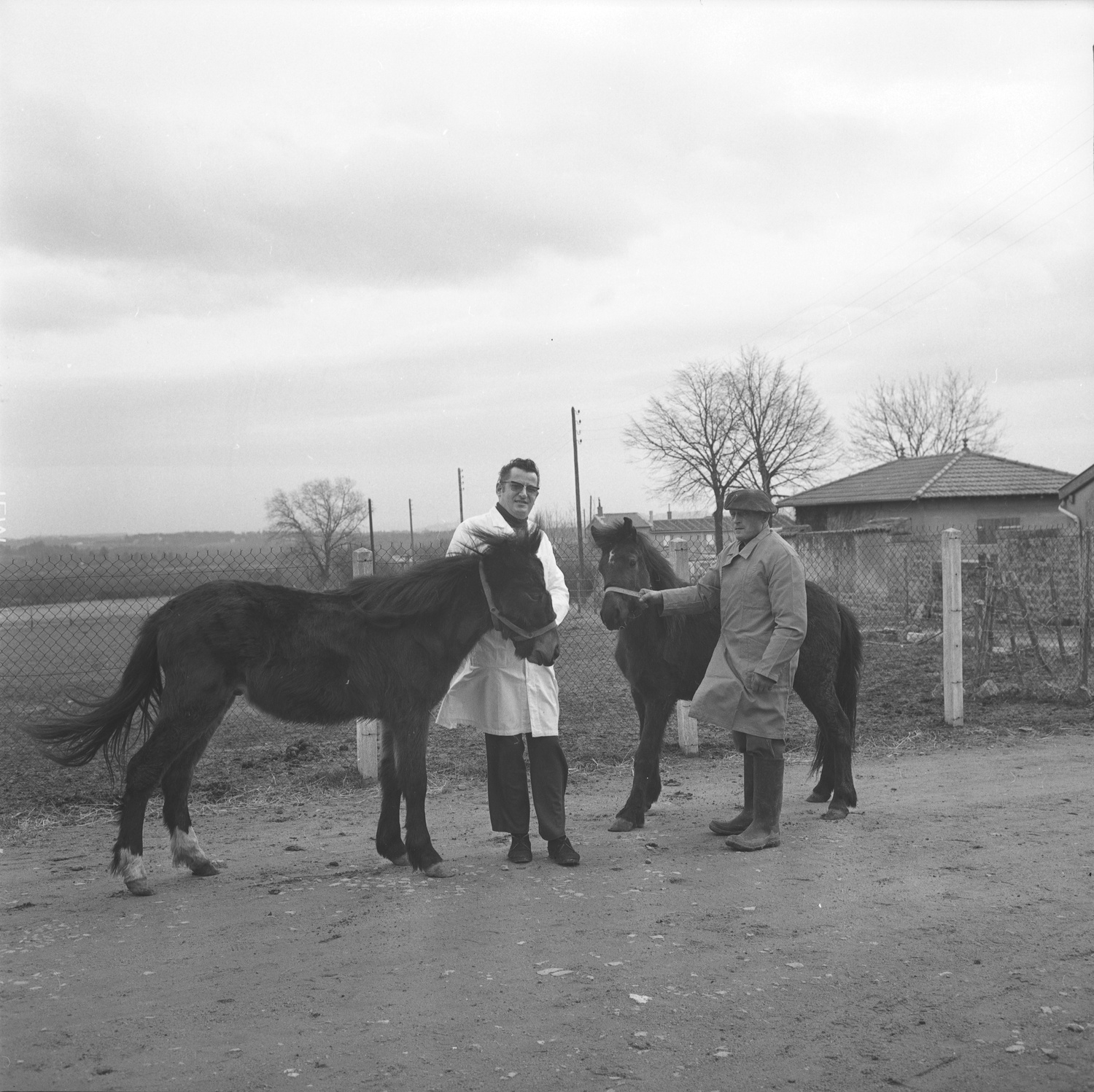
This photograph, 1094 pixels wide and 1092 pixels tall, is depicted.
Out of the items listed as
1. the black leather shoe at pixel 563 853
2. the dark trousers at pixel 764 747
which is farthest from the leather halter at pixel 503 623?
the dark trousers at pixel 764 747

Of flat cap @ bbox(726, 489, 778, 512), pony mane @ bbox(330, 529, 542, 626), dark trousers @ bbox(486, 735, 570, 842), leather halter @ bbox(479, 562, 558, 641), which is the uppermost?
flat cap @ bbox(726, 489, 778, 512)

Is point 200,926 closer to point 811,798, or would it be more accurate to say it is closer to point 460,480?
point 811,798

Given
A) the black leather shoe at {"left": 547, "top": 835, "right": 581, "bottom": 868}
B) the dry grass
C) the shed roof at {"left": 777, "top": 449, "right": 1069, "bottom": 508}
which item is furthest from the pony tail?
the shed roof at {"left": 777, "top": 449, "right": 1069, "bottom": 508}

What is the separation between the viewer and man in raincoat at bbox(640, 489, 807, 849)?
17.7 ft

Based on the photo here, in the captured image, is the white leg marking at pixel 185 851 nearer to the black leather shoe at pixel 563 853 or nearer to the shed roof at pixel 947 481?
the black leather shoe at pixel 563 853

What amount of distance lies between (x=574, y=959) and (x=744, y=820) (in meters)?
2.16

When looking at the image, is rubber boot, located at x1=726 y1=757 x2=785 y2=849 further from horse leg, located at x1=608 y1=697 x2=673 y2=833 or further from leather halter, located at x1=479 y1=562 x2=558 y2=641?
leather halter, located at x1=479 y1=562 x2=558 y2=641

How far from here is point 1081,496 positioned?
2761cm

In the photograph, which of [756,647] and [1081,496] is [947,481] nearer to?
A: [1081,496]

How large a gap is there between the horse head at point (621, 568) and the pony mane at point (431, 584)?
0.65 metres

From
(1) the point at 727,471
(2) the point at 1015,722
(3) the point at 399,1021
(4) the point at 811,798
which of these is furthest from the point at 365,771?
(1) the point at 727,471

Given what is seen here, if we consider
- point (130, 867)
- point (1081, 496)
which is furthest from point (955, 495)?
point (130, 867)

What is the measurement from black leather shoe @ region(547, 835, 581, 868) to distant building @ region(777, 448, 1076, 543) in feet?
88.3

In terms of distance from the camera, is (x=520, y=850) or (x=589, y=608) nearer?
(x=520, y=850)
